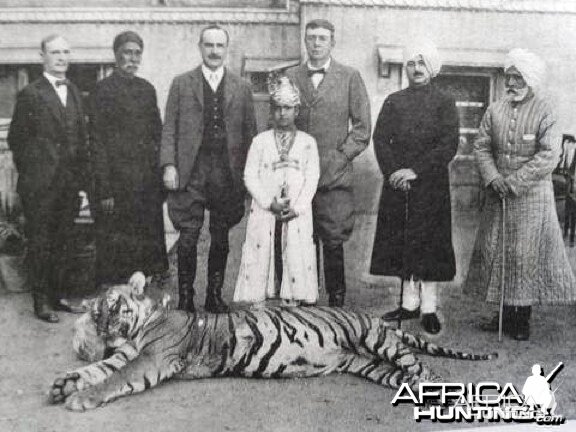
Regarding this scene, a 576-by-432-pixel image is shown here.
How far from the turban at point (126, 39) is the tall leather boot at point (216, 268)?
0.75 m

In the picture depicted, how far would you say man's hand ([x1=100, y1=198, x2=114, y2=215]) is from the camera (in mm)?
2912

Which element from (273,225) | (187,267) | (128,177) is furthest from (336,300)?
(128,177)

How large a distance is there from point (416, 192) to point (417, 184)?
0.10 feet

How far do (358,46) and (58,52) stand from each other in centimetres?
109

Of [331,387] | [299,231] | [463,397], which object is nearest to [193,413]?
[331,387]

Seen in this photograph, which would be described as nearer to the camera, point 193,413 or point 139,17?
point 193,413

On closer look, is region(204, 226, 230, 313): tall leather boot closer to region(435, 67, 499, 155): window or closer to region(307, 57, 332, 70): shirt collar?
region(307, 57, 332, 70): shirt collar

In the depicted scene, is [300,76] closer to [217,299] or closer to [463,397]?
[217,299]

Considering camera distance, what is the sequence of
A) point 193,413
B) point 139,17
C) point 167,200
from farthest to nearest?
point 167,200
point 139,17
point 193,413

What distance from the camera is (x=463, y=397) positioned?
9.15 feet

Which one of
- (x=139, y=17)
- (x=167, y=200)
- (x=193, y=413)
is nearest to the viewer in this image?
(x=193, y=413)

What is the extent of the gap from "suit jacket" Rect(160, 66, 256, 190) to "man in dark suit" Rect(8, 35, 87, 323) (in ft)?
1.05

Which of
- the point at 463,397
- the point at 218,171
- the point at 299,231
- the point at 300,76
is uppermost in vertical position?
the point at 300,76

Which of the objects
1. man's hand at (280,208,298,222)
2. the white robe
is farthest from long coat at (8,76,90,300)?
man's hand at (280,208,298,222)
